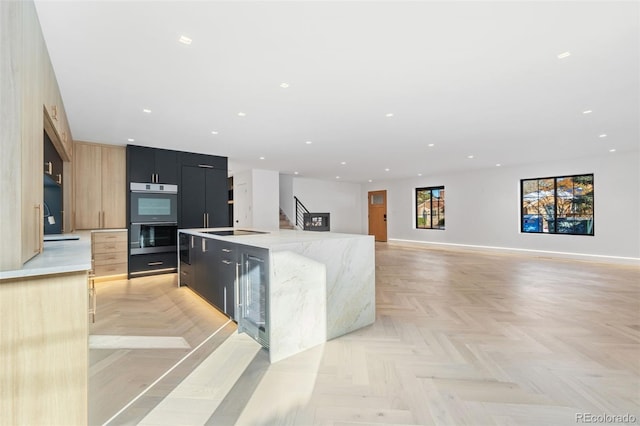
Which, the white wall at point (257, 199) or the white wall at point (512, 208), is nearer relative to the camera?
the white wall at point (512, 208)

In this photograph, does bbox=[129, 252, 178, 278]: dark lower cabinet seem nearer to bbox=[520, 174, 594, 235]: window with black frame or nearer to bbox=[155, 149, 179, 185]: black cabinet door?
bbox=[155, 149, 179, 185]: black cabinet door

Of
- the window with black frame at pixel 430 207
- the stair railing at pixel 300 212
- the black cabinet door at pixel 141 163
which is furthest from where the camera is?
the stair railing at pixel 300 212

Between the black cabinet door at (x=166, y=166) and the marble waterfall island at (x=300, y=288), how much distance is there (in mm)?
3295

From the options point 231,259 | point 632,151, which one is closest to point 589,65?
point 231,259

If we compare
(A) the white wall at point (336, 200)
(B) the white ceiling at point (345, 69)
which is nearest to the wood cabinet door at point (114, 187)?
(B) the white ceiling at point (345, 69)

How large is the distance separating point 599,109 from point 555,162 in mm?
4507

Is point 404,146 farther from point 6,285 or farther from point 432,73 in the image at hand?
point 6,285

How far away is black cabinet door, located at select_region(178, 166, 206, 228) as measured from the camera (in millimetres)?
5773

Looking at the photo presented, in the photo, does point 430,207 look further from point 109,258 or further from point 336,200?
point 109,258

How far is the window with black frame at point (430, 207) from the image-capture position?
32.7 feet

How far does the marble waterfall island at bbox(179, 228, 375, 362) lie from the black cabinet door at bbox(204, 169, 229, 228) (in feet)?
10.9

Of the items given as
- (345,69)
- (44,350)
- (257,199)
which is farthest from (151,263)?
(345,69)

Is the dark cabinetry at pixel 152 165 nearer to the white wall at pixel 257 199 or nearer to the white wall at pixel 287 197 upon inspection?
the white wall at pixel 257 199

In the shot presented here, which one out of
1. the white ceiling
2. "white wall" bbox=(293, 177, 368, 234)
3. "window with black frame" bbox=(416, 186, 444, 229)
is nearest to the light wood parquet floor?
the white ceiling
